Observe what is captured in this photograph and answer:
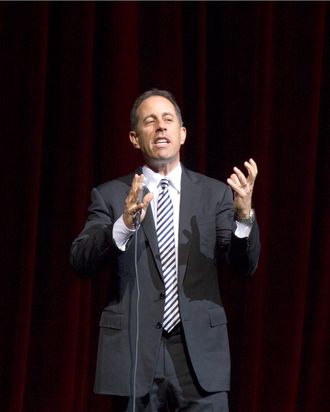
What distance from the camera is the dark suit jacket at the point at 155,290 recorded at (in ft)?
6.41

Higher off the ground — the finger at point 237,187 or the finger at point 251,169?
the finger at point 251,169

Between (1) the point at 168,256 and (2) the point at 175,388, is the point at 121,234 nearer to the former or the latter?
(1) the point at 168,256

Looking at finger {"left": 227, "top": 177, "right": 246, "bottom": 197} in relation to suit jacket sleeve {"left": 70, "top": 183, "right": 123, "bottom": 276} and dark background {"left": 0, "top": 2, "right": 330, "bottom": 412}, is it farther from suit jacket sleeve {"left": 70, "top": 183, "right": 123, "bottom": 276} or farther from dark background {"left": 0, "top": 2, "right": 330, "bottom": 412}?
dark background {"left": 0, "top": 2, "right": 330, "bottom": 412}

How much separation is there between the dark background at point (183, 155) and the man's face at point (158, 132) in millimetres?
796

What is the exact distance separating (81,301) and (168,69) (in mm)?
1046

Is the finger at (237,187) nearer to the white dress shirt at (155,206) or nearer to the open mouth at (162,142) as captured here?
the white dress shirt at (155,206)

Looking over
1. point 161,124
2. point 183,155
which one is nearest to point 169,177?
point 161,124

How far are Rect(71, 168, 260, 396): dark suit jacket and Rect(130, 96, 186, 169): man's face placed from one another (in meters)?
0.14

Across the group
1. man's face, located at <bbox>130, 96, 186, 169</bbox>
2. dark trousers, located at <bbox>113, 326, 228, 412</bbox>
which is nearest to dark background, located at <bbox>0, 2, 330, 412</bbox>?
man's face, located at <bbox>130, 96, 186, 169</bbox>

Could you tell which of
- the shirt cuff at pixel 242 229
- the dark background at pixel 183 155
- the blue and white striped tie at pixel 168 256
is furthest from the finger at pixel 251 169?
the dark background at pixel 183 155

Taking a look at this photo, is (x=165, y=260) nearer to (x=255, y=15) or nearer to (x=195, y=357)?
(x=195, y=357)

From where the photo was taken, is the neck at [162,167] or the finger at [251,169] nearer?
the finger at [251,169]

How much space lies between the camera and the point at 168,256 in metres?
2.04

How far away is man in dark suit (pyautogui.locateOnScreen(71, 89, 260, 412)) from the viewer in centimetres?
194
